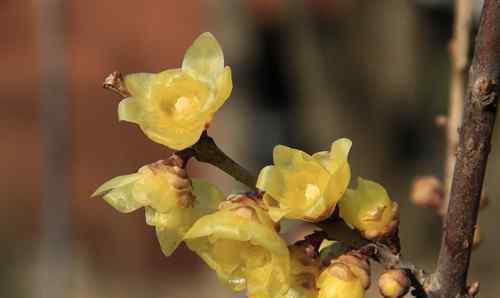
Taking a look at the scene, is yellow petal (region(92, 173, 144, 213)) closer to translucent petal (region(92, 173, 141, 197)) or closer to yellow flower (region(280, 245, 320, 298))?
translucent petal (region(92, 173, 141, 197))

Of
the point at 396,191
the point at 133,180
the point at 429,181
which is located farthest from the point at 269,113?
the point at 133,180

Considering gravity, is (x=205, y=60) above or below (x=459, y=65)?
above

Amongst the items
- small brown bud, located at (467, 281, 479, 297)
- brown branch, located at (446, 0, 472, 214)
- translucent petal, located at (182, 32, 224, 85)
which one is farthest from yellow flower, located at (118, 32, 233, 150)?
brown branch, located at (446, 0, 472, 214)

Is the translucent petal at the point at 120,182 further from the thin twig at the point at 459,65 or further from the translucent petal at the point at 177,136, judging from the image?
the thin twig at the point at 459,65

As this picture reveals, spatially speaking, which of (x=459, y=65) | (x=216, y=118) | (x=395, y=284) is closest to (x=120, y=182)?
(x=395, y=284)

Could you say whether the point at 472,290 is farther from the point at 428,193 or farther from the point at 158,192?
the point at 428,193

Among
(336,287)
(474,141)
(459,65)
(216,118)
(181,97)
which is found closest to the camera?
(474,141)

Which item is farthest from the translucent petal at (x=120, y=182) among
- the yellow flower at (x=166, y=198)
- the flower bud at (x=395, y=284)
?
the flower bud at (x=395, y=284)
